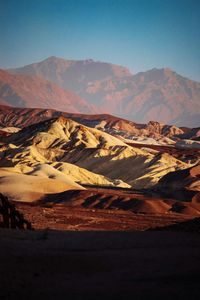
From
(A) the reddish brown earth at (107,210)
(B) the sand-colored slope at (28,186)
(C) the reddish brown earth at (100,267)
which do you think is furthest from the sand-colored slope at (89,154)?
(C) the reddish brown earth at (100,267)

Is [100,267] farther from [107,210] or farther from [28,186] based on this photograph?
[28,186]

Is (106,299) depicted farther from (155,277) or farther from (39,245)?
(39,245)

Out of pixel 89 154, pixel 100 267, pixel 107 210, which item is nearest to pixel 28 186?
pixel 107 210

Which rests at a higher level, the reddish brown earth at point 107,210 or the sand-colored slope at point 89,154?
the sand-colored slope at point 89,154

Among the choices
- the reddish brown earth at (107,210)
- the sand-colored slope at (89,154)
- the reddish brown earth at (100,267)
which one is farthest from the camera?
the sand-colored slope at (89,154)

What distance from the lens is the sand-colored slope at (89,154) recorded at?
114 meters

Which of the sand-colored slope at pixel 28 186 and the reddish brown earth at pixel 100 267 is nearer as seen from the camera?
the reddish brown earth at pixel 100 267

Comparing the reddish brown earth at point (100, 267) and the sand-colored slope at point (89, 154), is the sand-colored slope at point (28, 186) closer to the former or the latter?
the sand-colored slope at point (89, 154)

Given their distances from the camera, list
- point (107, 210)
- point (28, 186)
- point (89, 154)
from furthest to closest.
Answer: point (89, 154), point (28, 186), point (107, 210)

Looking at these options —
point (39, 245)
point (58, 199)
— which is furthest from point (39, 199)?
point (39, 245)

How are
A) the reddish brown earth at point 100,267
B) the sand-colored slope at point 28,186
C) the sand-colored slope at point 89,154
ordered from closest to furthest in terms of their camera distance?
the reddish brown earth at point 100,267, the sand-colored slope at point 28,186, the sand-colored slope at point 89,154

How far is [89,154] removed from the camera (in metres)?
126

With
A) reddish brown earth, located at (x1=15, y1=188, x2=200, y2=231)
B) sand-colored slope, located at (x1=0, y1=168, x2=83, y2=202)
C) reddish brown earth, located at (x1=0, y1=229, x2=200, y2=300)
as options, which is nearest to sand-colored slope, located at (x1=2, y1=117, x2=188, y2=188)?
sand-colored slope, located at (x1=0, y1=168, x2=83, y2=202)

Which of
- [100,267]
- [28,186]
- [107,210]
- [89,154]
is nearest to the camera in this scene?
[100,267]
